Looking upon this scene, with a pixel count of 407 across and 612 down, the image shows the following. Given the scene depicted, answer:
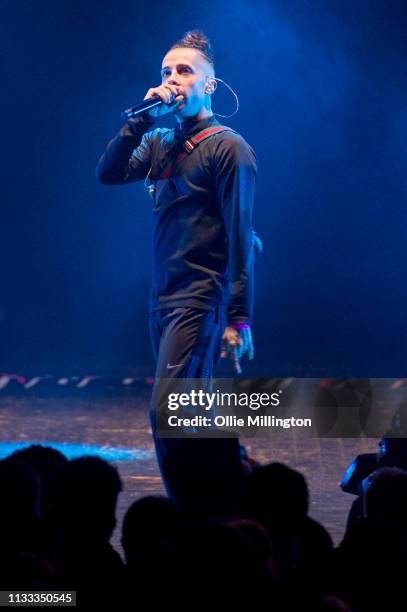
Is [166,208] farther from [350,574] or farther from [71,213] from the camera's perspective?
[71,213]

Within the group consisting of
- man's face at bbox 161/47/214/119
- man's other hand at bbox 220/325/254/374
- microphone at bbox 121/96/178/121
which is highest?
man's face at bbox 161/47/214/119

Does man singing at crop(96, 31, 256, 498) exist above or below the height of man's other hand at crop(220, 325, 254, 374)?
above

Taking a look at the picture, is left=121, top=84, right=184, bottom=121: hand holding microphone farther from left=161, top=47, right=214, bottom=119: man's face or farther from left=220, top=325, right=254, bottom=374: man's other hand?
left=220, top=325, right=254, bottom=374: man's other hand

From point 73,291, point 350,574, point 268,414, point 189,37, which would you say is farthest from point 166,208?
point 73,291

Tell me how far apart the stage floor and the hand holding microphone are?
1.70m

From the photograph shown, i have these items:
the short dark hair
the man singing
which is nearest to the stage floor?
the man singing

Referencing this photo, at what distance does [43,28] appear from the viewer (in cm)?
898

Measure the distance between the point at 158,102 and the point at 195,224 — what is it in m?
0.51

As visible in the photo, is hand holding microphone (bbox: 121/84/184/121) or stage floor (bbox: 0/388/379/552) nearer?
hand holding microphone (bbox: 121/84/184/121)

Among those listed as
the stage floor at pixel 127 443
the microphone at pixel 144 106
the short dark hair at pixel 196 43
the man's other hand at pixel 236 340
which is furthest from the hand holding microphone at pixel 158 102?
the stage floor at pixel 127 443

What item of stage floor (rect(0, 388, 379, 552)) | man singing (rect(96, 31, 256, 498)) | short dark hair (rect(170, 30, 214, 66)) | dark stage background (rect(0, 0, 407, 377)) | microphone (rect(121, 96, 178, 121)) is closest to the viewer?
man singing (rect(96, 31, 256, 498))

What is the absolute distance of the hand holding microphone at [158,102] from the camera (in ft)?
12.9

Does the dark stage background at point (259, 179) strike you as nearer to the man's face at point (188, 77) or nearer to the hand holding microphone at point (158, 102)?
the man's face at point (188, 77)

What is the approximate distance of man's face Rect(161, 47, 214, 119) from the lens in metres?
4.02
